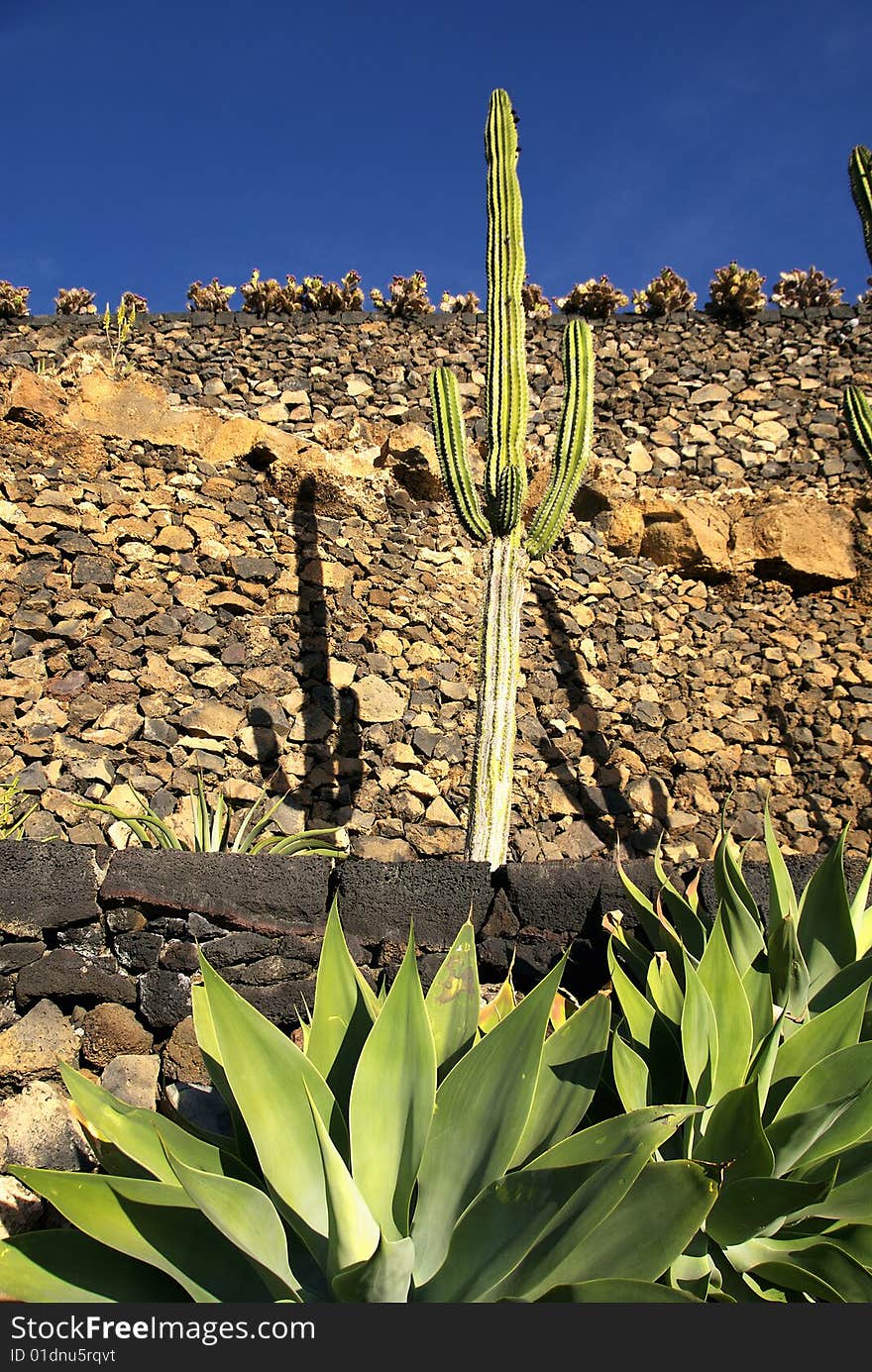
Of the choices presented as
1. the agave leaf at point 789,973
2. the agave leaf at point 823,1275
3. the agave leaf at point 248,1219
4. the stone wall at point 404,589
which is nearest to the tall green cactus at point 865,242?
the stone wall at point 404,589

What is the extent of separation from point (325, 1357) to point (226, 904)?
155 centimetres

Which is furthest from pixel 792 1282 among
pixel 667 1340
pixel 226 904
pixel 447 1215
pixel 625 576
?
pixel 625 576

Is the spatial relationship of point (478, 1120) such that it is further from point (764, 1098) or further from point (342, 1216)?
point (764, 1098)

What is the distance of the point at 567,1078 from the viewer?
1504 millimetres

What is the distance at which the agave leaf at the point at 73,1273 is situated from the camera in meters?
1.27

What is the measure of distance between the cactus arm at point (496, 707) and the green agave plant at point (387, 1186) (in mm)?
2342

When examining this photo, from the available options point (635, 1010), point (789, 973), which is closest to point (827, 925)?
point (789, 973)

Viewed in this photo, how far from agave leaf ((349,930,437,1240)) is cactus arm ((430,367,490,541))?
3399mm

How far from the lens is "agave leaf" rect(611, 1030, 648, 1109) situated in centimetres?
155

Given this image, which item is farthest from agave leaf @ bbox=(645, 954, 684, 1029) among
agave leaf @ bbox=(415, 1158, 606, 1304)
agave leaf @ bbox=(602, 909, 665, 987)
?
agave leaf @ bbox=(415, 1158, 606, 1304)

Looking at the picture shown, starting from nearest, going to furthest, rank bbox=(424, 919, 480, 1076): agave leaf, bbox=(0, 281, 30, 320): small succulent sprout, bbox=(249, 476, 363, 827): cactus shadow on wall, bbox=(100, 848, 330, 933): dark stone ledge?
bbox=(424, 919, 480, 1076): agave leaf
bbox=(100, 848, 330, 933): dark stone ledge
bbox=(249, 476, 363, 827): cactus shadow on wall
bbox=(0, 281, 30, 320): small succulent sprout

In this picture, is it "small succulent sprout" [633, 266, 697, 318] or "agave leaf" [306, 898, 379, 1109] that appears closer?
"agave leaf" [306, 898, 379, 1109]

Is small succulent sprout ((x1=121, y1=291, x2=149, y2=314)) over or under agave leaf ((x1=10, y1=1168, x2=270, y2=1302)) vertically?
over

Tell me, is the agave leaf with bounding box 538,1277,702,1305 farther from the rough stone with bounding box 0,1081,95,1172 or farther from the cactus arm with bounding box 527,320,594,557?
the cactus arm with bounding box 527,320,594,557
